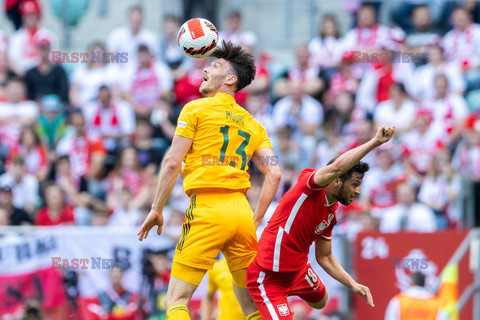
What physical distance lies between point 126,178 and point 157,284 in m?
2.50

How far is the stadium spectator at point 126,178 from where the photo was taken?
12906 millimetres

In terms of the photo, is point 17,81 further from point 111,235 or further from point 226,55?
point 226,55

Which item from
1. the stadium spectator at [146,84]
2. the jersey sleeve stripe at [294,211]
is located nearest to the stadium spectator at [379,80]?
the stadium spectator at [146,84]

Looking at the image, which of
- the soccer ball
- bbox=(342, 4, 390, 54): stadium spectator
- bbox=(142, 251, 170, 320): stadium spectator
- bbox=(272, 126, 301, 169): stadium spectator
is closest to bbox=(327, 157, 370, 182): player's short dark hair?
the soccer ball

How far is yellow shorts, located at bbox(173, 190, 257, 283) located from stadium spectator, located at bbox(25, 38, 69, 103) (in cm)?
811

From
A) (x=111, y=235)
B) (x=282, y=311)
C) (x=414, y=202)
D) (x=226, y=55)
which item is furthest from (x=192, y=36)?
(x=414, y=202)

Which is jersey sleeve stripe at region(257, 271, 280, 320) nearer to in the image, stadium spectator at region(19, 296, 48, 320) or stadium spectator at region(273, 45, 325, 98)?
stadium spectator at region(19, 296, 48, 320)

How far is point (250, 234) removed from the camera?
290 inches

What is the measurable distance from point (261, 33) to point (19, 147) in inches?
219

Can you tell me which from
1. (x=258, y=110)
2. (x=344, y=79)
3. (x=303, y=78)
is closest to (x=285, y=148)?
(x=258, y=110)

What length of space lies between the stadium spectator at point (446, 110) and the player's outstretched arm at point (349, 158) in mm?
6831

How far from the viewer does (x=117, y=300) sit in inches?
439

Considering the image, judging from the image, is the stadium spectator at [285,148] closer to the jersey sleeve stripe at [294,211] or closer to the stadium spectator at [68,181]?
the stadium spectator at [68,181]

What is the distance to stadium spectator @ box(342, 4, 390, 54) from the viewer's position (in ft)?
47.9
